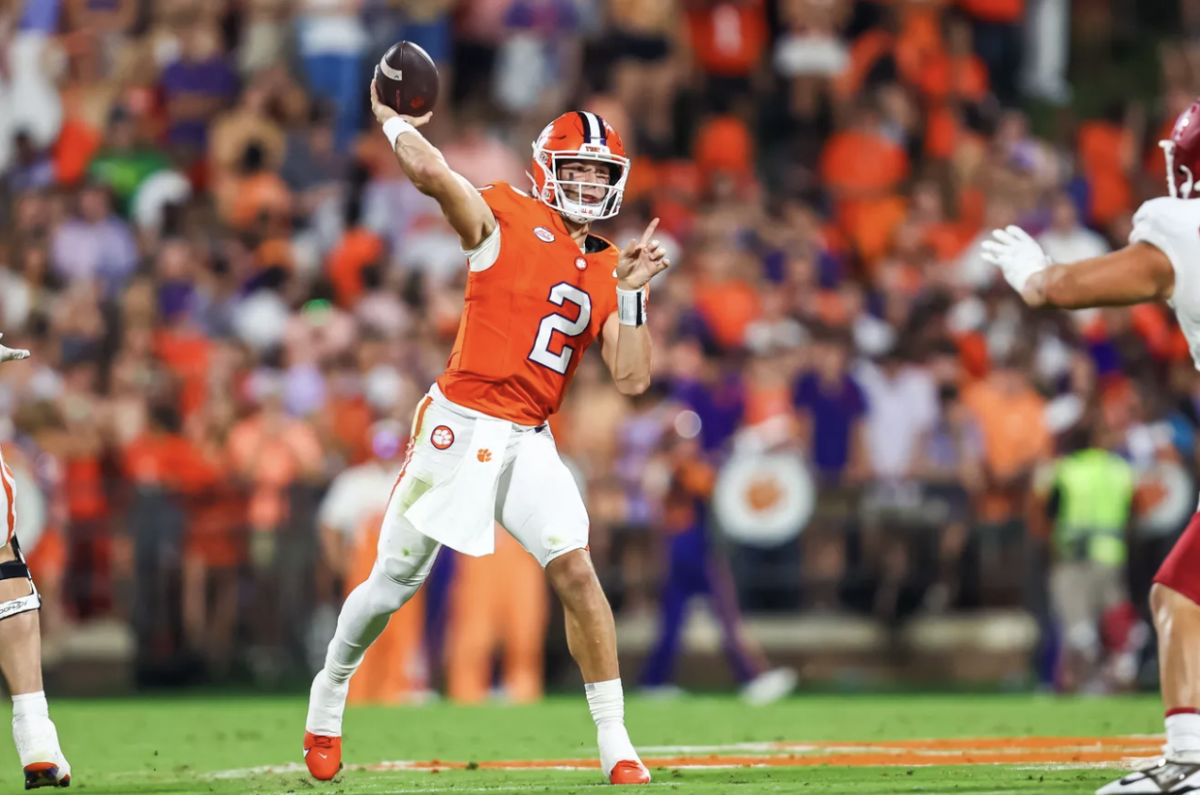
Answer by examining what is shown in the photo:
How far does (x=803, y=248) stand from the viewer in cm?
1639

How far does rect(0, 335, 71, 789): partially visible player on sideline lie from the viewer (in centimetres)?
717

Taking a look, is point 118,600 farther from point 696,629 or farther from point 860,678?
point 860,678

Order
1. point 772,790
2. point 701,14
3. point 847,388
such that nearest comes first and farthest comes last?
point 772,790, point 847,388, point 701,14

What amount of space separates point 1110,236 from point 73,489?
8924 millimetres

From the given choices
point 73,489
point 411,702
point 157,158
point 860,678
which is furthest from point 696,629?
point 157,158

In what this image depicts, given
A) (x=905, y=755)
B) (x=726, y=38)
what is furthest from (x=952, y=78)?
(x=905, y=755)

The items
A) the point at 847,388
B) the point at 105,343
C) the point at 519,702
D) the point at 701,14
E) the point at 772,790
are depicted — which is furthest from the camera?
the point at 701,14

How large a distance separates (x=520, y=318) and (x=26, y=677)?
232 centimetres

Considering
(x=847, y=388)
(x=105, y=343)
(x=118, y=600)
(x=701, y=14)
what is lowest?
(x=118, y=600)

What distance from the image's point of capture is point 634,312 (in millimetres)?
7402

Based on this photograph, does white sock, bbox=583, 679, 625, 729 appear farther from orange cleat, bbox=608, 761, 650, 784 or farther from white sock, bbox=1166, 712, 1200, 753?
white sock, bbox=1166, 712, 1200, 753

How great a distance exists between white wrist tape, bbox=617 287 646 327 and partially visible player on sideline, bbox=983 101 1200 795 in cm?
170

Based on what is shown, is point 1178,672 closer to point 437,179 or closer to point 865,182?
point 437,179

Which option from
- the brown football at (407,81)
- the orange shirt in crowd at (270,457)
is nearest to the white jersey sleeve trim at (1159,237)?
the brown football at (407,81)
